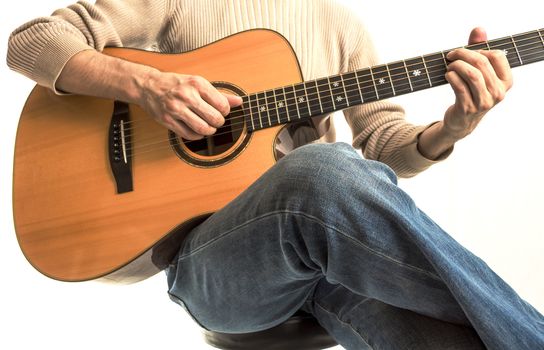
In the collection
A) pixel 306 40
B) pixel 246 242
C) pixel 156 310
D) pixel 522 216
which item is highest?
pixel 306 40

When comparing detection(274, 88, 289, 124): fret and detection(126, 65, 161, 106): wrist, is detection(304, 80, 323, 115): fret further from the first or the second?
detection(126, 65, 161, 106): wrist

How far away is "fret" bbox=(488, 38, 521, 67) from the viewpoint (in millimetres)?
932

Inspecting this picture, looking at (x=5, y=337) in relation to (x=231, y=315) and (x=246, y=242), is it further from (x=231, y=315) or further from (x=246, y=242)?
(x=246, y=242)

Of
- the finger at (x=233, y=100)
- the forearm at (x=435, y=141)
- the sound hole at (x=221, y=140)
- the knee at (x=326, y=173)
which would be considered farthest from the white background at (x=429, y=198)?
the knee at (x=326, y=173)

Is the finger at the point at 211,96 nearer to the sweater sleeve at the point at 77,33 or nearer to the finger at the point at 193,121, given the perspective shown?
the finger at the point at 193,121

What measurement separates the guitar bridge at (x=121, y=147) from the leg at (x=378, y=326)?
43cm

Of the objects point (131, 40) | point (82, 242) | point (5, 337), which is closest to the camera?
point (82, 242)

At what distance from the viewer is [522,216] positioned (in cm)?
159

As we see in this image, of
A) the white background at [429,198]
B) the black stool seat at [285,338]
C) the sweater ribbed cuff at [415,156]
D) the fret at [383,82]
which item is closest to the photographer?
the black stool seat at [285,338]

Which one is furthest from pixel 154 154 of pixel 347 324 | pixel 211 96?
pixel 347 324

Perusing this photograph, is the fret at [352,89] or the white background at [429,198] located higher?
the fret at [352,89]

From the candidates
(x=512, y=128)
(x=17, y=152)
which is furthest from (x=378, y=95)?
(x=512, y=128)

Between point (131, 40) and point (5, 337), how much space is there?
1001 mm

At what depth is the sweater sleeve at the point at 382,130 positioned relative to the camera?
1.09 metres
